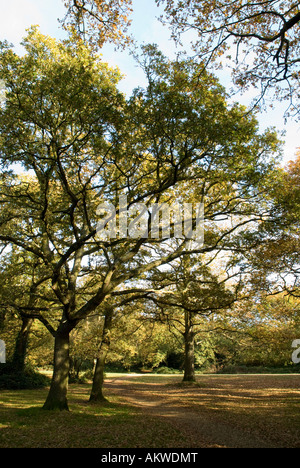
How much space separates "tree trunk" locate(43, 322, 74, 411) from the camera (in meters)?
10.6

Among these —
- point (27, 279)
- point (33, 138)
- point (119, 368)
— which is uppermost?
point (33, 138)

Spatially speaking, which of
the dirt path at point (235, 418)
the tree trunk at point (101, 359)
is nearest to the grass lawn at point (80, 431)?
the dirt path at point (235, 418)

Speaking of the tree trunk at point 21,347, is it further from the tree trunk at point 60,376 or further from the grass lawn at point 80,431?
the tree trunk at point 60,376

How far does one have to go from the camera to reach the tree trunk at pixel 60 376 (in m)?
10.6

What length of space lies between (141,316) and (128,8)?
14.4 metres

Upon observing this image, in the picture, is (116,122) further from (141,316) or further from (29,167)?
(141,316)

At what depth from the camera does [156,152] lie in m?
9.68

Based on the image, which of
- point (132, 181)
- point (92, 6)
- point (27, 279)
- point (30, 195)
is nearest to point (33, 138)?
point (30, 195)

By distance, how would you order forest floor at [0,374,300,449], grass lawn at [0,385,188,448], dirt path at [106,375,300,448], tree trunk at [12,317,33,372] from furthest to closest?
tree trunk at [12,317,33,372] < dirt path at [106,375,300,448] < forest floor at [0,374,300,449] < grass lawn at [0,385,188,448]

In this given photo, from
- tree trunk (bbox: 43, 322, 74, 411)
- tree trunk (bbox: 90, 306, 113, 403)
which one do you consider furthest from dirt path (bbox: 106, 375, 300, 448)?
tree trunk (bbox: 43, 322, 74, 411)

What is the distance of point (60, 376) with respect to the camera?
1085 cm

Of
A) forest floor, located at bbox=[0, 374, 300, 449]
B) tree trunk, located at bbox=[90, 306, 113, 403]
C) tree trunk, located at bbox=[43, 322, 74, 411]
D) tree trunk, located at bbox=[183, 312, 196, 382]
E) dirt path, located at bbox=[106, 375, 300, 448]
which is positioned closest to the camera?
forest floor, located at bbox=[0, 374, 300, 449]

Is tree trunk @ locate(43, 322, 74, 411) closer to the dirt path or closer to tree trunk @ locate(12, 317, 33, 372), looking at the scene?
the dirt path

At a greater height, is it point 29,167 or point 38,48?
point 38,48
